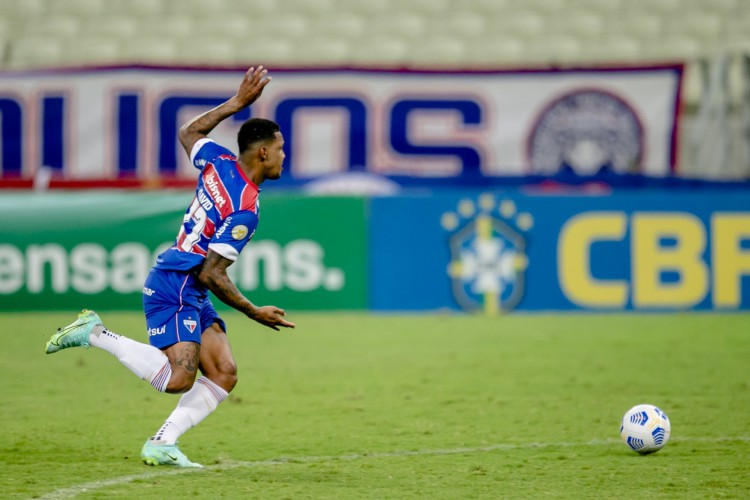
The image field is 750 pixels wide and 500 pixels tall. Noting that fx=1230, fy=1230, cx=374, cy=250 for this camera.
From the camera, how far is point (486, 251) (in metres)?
14.6

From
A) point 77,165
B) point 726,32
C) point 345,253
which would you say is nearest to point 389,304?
point 345,253

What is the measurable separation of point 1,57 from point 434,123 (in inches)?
289

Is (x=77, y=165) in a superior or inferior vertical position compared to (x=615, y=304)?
superior

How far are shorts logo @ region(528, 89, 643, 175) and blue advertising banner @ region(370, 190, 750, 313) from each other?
3.59 meters

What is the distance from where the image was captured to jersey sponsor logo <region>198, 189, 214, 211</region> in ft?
20.7

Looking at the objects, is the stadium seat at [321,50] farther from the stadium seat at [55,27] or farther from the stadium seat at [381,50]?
the stadium seat at [55,27]

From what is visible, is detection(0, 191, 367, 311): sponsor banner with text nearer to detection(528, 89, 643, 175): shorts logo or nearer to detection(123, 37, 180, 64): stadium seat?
detection(528, 89, 643, 175): shorts logo

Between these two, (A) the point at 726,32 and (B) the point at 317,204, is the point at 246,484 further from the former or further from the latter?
(A) the point at 726,32

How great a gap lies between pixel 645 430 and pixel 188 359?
2535 mm

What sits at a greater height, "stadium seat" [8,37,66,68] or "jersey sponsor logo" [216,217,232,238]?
"stadium seat" [8,37,66,68]

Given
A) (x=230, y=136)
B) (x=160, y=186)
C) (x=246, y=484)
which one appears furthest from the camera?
(x=230, y=136)

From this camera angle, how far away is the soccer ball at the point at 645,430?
6.79m

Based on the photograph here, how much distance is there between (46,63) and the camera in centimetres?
2008

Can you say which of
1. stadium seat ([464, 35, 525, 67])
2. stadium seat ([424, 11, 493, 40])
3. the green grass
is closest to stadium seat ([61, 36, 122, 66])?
stadium seat ([424, 11, 493, 40])
